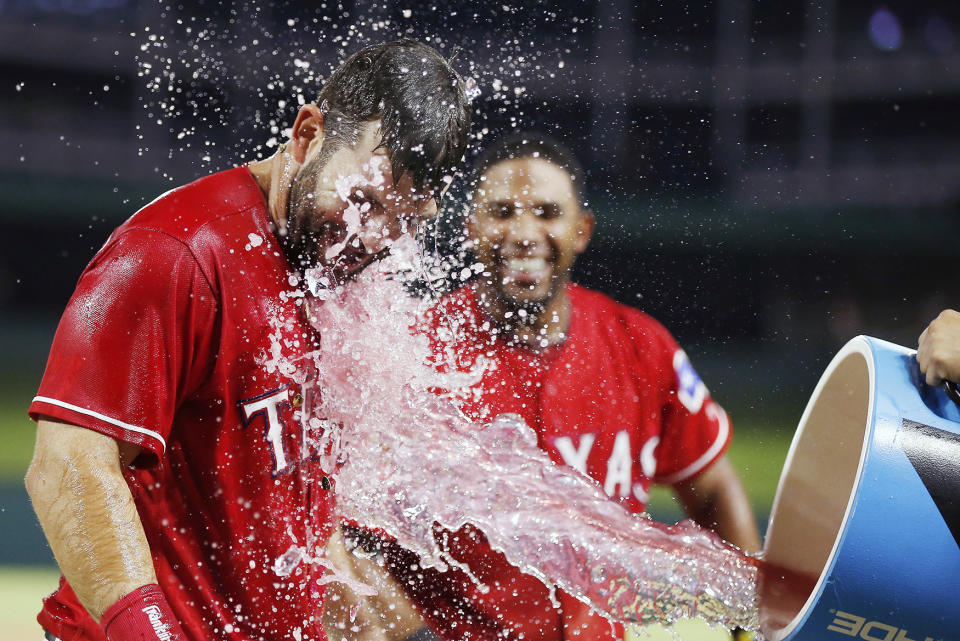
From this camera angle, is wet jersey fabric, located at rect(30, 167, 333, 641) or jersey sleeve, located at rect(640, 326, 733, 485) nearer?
wet jersey fabric, located at rect(30, 167, 333, 641)

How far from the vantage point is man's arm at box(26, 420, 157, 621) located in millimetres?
1297

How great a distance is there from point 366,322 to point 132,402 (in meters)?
0.65

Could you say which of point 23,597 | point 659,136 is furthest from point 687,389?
point 659,136

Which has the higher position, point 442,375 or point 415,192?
point 415,192

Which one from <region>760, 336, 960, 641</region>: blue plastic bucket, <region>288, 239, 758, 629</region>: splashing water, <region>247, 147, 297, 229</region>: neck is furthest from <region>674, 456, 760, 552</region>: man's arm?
<region>247, 147, 297, 229</region>: neck

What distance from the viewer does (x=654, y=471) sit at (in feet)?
8.91

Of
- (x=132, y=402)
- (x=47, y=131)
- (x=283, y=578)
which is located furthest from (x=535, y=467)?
(x=47, y=131)

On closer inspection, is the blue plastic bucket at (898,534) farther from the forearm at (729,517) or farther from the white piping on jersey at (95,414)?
the forearm at (729,517)

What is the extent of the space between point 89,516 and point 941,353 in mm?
1250

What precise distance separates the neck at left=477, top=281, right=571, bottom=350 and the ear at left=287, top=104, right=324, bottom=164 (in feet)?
3.77

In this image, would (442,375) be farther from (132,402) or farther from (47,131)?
(47,131)

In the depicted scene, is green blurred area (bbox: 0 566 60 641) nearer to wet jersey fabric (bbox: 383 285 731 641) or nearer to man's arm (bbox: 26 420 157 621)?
wet jersey fabric (bbox: 383 285 731 641)

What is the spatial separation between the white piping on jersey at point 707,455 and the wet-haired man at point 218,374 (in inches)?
49.7

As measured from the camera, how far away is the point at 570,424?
2621mm
